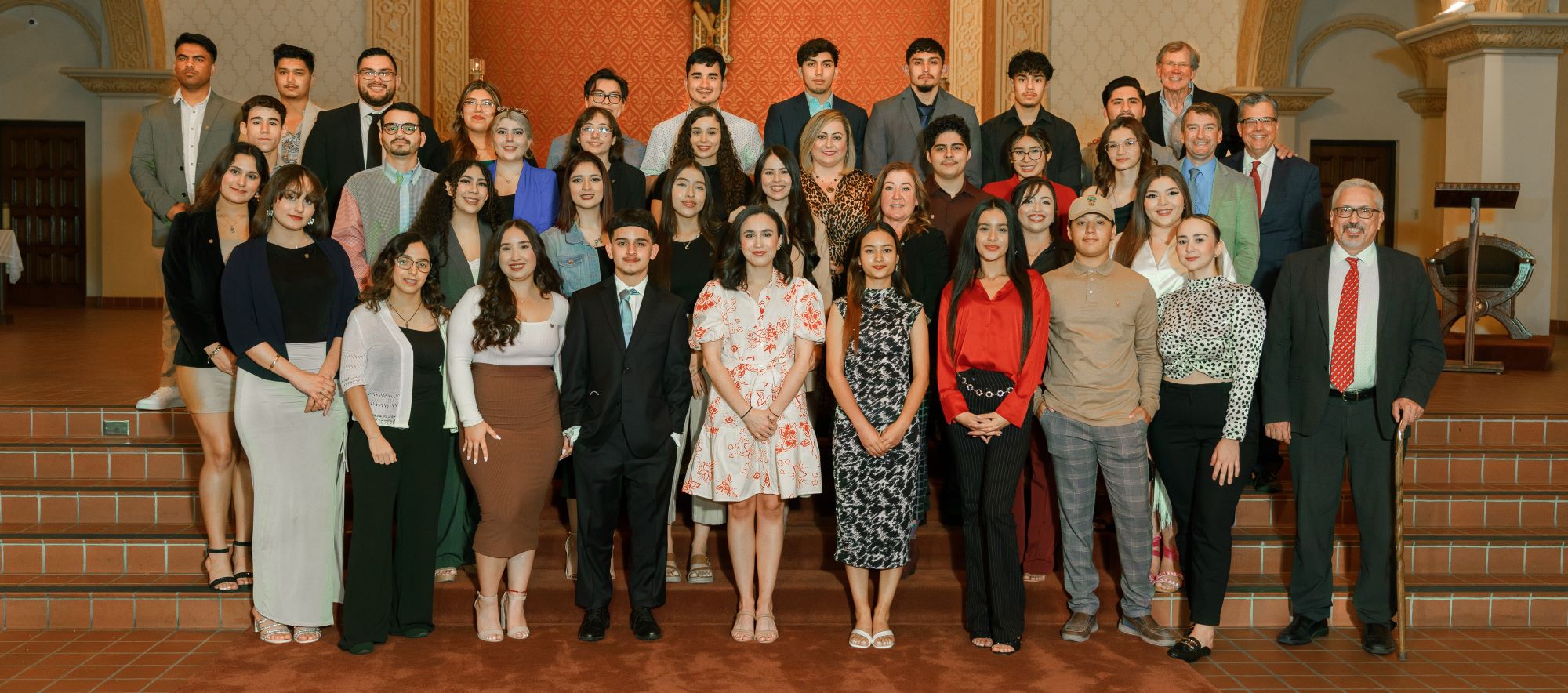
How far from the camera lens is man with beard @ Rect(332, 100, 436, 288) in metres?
4.70

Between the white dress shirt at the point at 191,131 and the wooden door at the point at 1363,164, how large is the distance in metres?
10.9

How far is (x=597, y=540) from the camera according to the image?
4.23 meters

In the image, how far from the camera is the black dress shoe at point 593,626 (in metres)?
4.22

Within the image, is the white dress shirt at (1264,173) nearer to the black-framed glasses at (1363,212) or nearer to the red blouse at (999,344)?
the black-framed glasses at (1363,212)

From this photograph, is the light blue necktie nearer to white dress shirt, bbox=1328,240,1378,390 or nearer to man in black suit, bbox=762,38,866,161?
man in black suit, bbox=762,38,866,161

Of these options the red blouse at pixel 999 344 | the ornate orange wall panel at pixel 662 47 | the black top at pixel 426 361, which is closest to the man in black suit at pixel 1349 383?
the red blouse at pixel 999 344

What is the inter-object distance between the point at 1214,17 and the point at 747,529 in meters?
7.08

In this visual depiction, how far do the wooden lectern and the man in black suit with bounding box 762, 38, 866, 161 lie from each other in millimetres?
4291

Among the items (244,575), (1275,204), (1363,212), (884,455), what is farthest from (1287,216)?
(244,575)

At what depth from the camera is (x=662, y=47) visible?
403 inches

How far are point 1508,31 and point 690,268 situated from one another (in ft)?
23.2

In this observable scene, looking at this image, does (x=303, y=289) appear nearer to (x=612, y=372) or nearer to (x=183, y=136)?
(x=612, y=372)

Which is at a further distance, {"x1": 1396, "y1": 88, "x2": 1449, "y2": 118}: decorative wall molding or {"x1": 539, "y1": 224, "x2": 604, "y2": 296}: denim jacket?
{"x1": 1396, "y1": 88, "x2": 1449, "y2": 118}: decorative wall molding

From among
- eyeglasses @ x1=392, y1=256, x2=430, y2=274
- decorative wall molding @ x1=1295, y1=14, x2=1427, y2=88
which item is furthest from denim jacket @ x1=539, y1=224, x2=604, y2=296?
decorative wall molding @ x1=1295, y1=14, x2=1427, y2=88
